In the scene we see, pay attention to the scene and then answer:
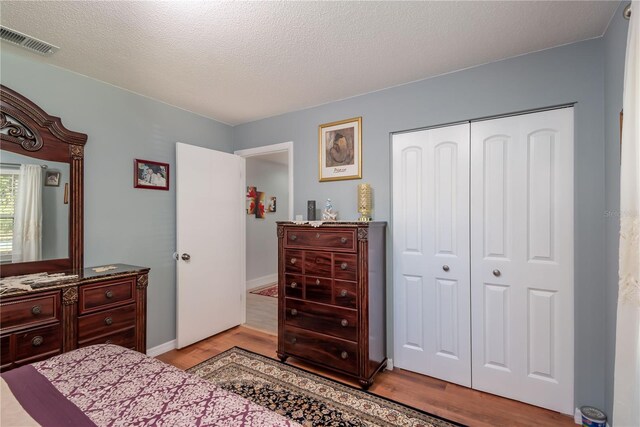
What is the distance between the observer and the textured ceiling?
5.42 feet

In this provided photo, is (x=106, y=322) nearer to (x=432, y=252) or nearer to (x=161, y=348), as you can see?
(x=161, y=348)

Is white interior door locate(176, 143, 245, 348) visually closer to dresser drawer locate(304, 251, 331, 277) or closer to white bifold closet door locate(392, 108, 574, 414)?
dresser drawer locate(304, 251, 331, 277)

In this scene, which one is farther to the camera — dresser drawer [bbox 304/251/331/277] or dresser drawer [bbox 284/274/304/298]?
dresser drawer [bbox 284/274/304/298]

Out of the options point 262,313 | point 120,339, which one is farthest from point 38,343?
point 262,313

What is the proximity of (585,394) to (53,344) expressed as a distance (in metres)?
3.50

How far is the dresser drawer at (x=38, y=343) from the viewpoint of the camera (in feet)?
5.76

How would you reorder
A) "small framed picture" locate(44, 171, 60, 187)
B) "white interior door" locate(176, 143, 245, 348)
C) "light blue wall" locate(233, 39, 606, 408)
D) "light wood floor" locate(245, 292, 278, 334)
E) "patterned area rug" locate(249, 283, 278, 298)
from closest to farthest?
"light blue wall" locate(233, 39, 606, 408), "small framed picture" locate(44, 171, 60, 187), "white interior door" locate(176, 143, 245, 348), "light wood floor" locate(245, 292, 278, 334), "patterned area rug" locate(249, 283, 278, 298)

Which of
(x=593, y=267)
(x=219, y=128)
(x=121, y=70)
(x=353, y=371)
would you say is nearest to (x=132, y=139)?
(x=121, y=70)

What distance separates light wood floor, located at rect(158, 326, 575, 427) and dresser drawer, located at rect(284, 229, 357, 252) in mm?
1106

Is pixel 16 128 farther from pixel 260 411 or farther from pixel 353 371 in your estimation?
pixel 353 371

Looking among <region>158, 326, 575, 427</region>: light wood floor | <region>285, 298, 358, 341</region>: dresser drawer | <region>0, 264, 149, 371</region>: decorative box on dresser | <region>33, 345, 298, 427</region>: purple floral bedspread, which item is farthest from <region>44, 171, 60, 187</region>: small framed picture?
<region>285, 298, 358, 341</region>: dresser drawer

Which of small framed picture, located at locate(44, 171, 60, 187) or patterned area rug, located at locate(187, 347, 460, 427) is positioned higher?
small framed picture, located at locate(44, 171, 60, 187)

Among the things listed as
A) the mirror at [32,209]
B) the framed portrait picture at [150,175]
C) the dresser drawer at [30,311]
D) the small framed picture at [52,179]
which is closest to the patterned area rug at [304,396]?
the dresser drawer at [30,311]

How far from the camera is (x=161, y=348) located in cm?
298
